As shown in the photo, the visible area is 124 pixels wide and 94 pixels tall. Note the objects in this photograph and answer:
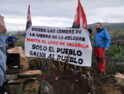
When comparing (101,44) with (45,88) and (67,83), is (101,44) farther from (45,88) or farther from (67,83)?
(45,88)

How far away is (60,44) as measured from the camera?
5.84 metres

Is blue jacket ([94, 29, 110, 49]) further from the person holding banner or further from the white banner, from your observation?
the white banner

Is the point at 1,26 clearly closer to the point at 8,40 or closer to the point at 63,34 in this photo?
the point at 63,34

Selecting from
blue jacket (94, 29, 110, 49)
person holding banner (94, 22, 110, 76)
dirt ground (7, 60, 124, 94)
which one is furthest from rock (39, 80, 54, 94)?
blue jacket (94, 29, 110, 49)

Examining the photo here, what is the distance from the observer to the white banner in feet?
17.8

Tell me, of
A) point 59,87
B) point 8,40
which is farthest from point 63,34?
point 8,40

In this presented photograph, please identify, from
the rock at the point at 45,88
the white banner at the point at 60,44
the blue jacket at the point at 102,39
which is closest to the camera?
the rock at the point at 45,88

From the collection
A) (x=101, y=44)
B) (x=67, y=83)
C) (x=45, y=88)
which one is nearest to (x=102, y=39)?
(x=101, y=44)

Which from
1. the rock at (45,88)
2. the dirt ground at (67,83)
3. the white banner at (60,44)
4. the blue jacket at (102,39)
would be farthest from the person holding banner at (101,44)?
the rock at (45,88)

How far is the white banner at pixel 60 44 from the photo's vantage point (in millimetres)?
5438

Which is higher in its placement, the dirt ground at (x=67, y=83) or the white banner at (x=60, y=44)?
the white banner at (x=60, y=44)

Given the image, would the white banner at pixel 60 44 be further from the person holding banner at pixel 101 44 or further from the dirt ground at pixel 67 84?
the person holding banner at pixel 101 44

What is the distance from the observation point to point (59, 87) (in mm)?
5367

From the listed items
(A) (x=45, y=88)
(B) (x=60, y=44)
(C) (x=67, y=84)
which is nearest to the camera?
(A) (x=45, y=88)
